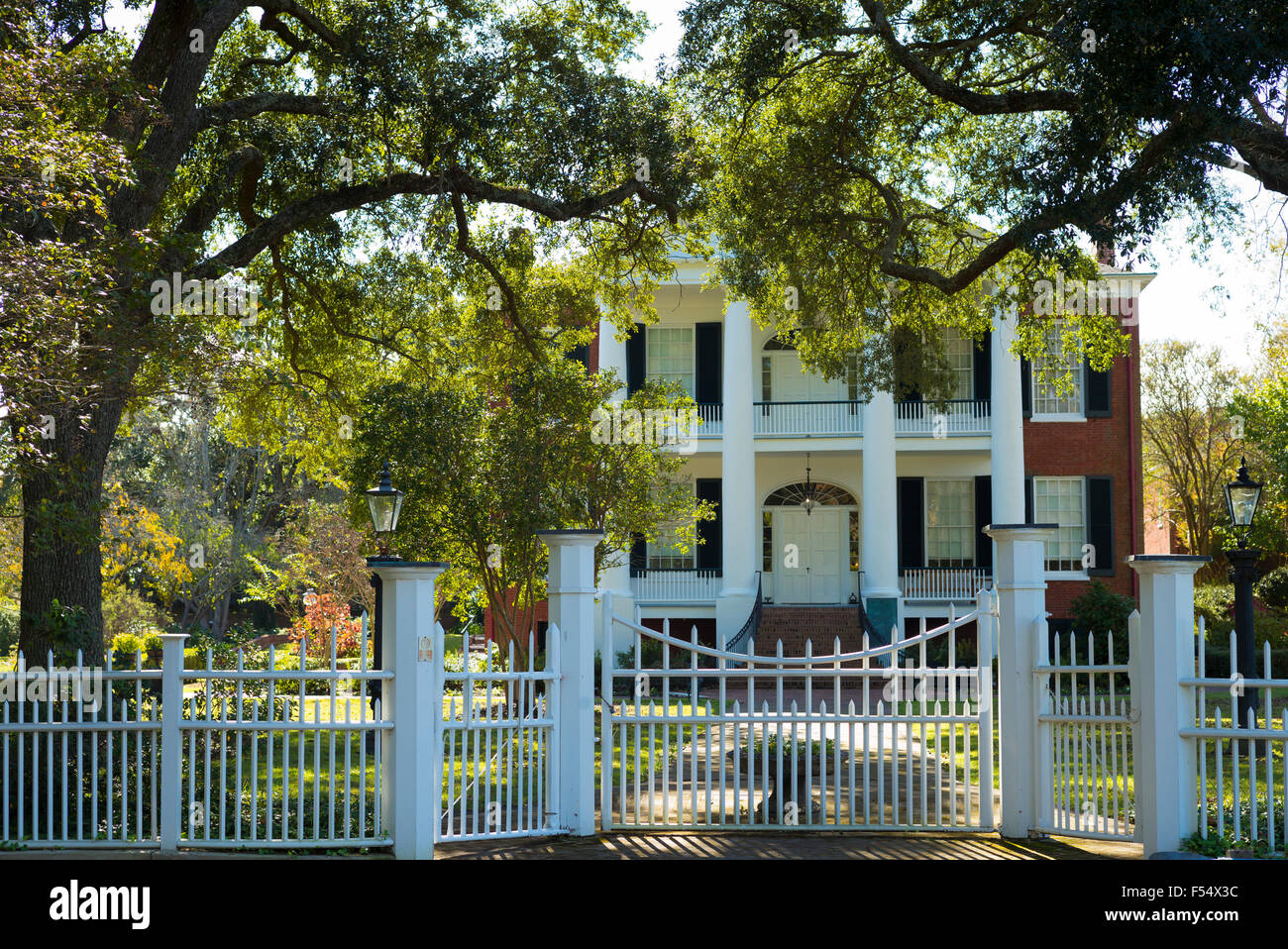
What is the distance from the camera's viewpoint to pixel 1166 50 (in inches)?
367

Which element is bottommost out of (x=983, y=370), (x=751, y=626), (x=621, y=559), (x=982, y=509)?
(x=751, y=626)

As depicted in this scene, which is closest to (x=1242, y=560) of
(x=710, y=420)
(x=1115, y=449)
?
(x=1115, y=449)

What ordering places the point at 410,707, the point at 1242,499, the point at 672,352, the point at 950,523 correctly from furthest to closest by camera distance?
the point at 672,352 → the point at 950,523 → the point at 1242,499 → the point at 410,707

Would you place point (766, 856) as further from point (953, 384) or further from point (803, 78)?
point (953, 384)

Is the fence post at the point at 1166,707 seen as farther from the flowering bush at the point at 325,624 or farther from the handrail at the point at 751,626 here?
the flowering bush at the point at 325,624

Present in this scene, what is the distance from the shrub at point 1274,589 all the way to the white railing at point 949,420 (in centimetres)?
727

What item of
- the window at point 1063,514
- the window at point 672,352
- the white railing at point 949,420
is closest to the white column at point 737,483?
the window at point 672,352

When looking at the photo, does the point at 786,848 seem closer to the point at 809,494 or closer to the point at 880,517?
the point at 880,517

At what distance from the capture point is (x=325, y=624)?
24.1 metres

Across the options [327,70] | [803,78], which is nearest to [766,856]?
[803,78]

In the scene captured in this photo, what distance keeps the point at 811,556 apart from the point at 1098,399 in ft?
22.0

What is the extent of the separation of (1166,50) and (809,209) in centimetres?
532

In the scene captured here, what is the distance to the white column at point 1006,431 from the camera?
2356 centimetres

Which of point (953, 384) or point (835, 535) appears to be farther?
point (835, 535)
